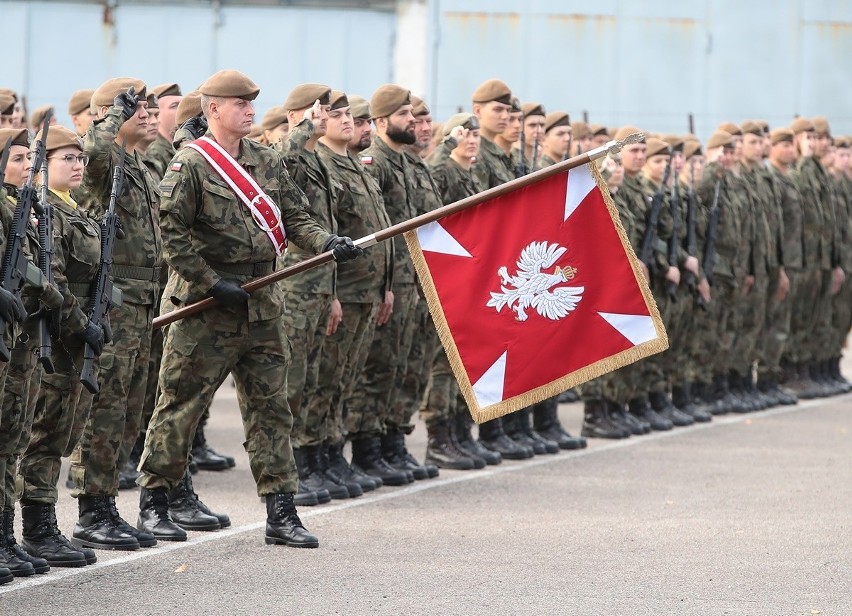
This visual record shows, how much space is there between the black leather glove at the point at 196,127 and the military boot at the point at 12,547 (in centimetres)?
215

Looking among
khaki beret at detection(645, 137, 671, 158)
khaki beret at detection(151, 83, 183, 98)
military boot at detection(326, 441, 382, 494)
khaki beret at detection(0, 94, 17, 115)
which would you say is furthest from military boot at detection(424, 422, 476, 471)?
khaki beret at detection(645, 137, 671, 158)

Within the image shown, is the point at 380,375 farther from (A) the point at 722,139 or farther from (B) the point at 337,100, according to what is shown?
(A) the point at 722,139

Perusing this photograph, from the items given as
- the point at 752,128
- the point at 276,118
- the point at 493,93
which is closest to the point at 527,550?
the point at 276,118

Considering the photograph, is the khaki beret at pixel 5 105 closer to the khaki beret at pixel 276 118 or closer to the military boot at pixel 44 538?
the khaki beret at pixel 276 118

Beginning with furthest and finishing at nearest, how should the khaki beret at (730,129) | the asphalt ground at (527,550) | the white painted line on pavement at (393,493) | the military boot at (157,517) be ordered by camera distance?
the khaki beret at (730,129) < the military boot at (157,517) < the white painted line on pavement at (393,493) < the asphalt ground at (527,550)

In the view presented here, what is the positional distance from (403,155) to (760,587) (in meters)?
4.36

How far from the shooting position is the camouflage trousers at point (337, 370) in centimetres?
1024

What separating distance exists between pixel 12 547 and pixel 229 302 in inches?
56.4

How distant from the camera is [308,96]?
393 inches

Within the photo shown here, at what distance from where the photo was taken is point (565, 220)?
8820 millimetres

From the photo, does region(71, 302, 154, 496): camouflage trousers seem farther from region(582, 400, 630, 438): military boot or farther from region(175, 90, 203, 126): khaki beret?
region(582, 400, 630, 438): military boot

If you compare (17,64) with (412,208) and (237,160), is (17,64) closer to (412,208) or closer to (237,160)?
(412,208)

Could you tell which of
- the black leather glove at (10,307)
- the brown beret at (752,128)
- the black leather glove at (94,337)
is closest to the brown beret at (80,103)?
the black leather glove at (94,337)

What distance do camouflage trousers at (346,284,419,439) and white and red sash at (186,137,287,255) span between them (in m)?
2.54
